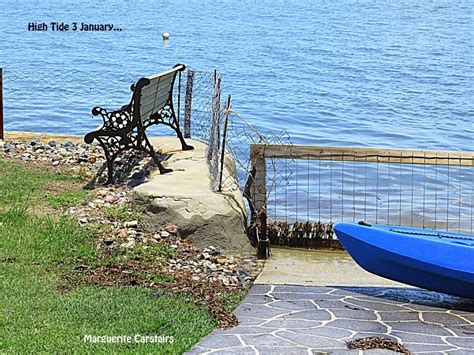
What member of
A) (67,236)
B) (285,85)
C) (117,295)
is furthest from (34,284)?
(285,85)

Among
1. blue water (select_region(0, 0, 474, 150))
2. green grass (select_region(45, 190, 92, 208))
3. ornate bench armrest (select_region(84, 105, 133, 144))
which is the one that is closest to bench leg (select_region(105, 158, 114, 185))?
ornate bench armrest (select_region(84, 105, 133, 144))

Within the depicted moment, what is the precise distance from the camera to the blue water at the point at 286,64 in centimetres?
2066

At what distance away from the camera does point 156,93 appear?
37.8 ft

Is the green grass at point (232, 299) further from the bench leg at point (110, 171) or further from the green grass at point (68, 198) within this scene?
the bench leg at point (110, 171)

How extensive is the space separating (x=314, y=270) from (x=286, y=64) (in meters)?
21.1

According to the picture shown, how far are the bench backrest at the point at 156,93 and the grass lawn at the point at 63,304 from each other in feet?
6.89

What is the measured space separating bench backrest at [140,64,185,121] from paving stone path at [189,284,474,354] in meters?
3.57

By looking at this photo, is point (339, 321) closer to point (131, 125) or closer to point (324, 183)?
point (131, 125)

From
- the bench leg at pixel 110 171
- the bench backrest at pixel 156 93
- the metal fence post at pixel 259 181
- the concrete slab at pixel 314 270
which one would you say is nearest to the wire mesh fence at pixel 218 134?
the metal fence post at pixel 259 181

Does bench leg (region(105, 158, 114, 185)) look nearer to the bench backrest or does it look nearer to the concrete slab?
the bench backrest

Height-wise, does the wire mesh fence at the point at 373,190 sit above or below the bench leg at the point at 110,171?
below

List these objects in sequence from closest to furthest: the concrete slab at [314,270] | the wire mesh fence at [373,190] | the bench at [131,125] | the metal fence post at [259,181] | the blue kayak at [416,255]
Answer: the blue kayak at [416,255], the concrete slab at [314,270], the metal fence post at [259,181], the wire mesh fence at [373,190], the bench at [131,125]

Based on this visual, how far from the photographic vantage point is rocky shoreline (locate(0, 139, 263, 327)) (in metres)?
7.65

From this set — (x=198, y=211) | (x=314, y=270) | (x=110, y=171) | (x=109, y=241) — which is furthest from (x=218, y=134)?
(x=109, y=241)
